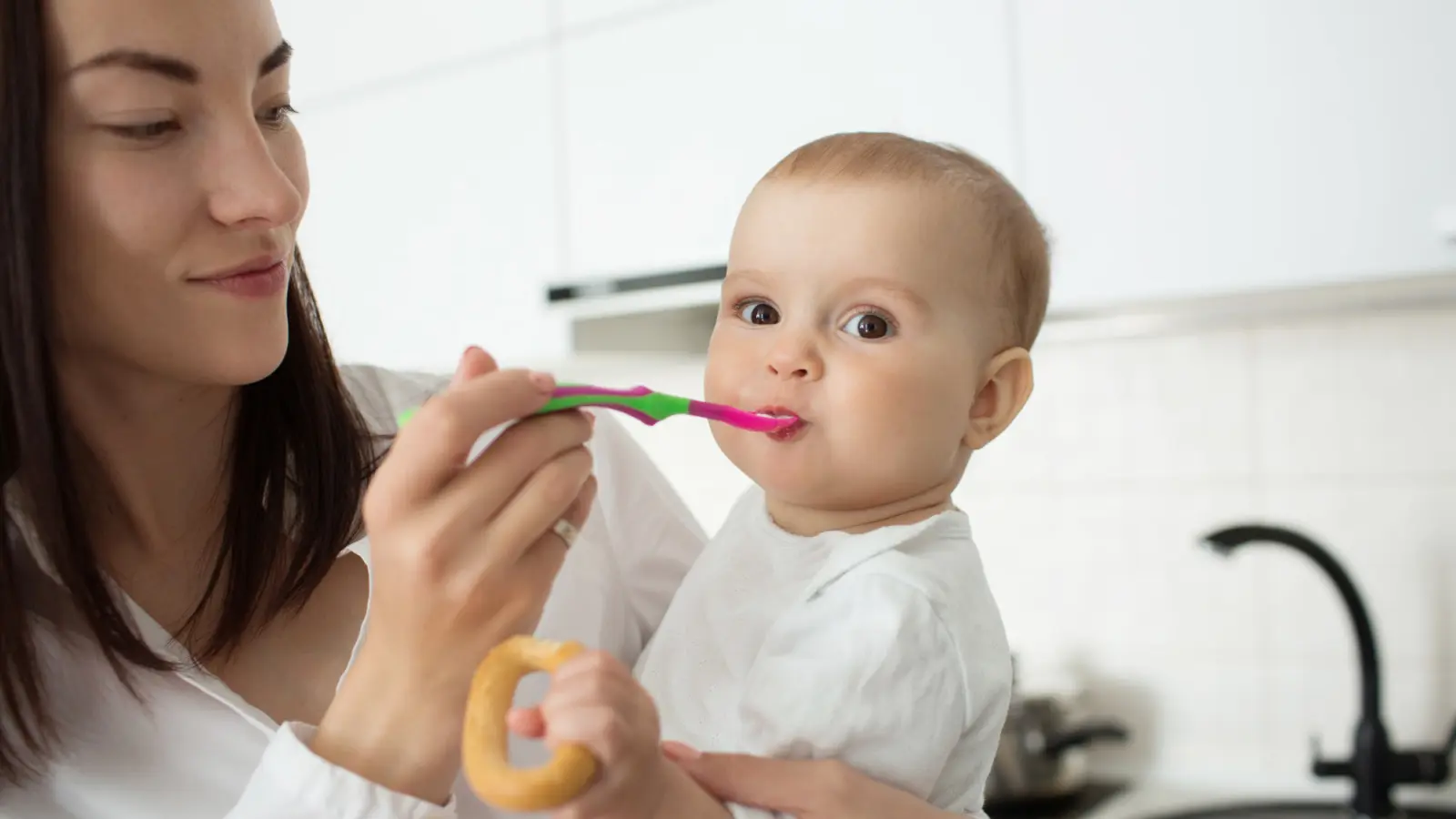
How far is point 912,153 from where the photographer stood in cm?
76

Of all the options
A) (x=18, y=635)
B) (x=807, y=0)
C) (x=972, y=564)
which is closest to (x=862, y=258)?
(x=972, y=564)

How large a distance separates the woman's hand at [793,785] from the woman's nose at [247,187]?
0.39 m

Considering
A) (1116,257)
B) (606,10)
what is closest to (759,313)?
(1116,257)

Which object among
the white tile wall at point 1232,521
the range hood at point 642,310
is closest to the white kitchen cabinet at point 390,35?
the range hood at point 642,310

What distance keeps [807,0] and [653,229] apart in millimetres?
386

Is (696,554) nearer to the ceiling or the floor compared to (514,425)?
nearer to the floor

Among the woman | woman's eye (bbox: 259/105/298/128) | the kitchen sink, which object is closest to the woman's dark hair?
the woman

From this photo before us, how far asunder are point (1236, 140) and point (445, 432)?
1165 mm

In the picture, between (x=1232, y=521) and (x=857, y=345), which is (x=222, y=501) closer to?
(x=857, y=345)

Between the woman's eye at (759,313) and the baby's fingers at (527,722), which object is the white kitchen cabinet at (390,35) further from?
the baby's fingers at (527,722)

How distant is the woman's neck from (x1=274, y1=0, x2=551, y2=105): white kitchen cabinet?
1253 mm

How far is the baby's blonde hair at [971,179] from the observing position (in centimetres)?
75

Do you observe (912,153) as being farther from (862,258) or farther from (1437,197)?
→ (1437,197)

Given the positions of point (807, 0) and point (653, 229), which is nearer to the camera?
point (807, 0)
